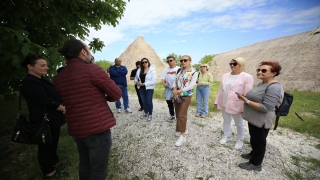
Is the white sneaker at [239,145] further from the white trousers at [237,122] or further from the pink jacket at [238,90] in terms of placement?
the pink jacket at [238,90]

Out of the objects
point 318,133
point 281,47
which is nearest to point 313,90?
point 281,47

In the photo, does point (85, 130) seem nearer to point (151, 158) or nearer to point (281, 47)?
point (151, 158)

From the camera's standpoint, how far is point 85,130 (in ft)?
5.58

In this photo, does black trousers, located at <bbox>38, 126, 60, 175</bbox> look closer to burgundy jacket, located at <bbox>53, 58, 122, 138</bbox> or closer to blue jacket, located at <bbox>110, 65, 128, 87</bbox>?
burgundy jacket, located at <bbox>53, 58, 122, 138</bbox>

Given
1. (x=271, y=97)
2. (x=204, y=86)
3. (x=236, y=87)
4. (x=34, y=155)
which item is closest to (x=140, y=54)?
(x=204, y=86)

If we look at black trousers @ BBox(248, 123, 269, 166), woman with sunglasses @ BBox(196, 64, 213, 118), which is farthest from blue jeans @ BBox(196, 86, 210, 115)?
black trousers @ BBox(248, 123, 269, 166)

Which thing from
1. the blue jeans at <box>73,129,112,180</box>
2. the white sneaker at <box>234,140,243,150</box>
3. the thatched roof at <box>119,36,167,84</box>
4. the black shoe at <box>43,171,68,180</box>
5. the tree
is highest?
the thatched roof at <box>119,36,167,84</box>

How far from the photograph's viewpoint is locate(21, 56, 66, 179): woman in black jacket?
90.7 inches

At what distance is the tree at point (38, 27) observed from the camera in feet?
6.64

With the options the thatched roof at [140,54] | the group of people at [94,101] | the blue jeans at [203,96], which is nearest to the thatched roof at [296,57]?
the blue jeans at [203,96]

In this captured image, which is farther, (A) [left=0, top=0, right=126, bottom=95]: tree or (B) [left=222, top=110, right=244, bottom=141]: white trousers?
(B) [left=222, top=110, right=244, bottom=141]: white trousers

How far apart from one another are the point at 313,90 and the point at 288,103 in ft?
47.5

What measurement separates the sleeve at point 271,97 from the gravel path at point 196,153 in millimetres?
1325

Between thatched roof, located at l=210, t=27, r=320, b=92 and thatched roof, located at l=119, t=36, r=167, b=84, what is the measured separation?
48.1 ft
